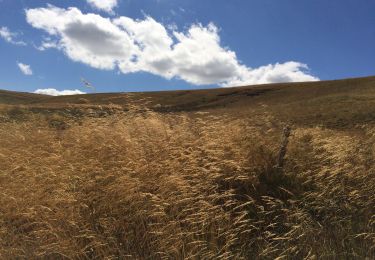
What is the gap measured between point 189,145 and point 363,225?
3.01m

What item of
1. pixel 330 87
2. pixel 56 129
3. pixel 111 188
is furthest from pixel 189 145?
pixel 330 87

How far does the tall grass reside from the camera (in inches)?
202

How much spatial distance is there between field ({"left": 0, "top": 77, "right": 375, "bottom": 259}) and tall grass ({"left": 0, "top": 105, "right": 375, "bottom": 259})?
21 mm

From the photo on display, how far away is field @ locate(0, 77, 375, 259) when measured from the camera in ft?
16.8

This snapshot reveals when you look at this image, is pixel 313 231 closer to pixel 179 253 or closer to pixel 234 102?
pixel 179 253

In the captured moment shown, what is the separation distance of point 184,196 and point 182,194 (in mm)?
69

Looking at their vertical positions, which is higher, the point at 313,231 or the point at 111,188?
the point at 111,188

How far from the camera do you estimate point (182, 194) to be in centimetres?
568

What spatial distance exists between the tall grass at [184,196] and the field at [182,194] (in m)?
0.02

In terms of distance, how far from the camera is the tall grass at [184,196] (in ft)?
16.8

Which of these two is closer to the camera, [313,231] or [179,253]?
[179,253]

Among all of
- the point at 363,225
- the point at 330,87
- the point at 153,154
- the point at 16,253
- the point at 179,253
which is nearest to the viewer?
the point at 179,253

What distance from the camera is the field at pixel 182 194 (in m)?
5.13

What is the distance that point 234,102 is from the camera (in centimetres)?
6994
